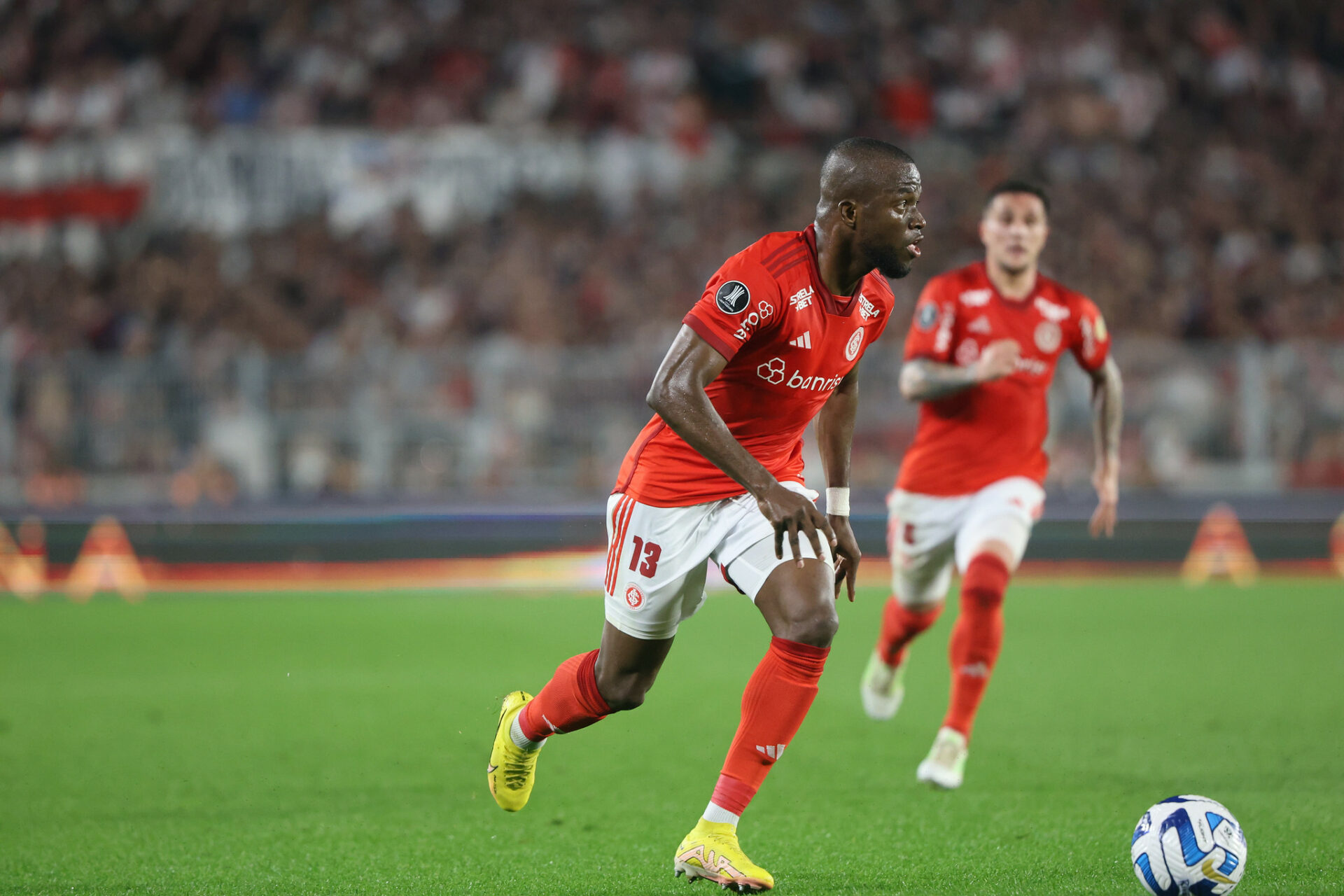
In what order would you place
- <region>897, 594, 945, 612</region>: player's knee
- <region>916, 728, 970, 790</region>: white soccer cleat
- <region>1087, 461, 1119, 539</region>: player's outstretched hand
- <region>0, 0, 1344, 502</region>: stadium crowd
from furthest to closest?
<region>0, 0, 1344, 502</region>: stadium crowd
<region>897, 594, 945, 612</region>: player's knee
<region>1087, 461, 1119, 539</region>: player's outstretched hand
<region>916, 728, 970, 790</region>: white soccer cleat

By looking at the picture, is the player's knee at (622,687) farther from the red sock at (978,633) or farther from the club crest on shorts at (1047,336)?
the club crest on shorts at (1047,336)

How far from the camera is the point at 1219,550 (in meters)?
14.2

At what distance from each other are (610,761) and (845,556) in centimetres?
243

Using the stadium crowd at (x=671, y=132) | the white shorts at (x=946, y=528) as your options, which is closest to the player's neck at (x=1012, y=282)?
the white shorts at (x=946, y=528)

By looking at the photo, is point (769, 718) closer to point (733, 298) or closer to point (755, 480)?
point (755, 480)

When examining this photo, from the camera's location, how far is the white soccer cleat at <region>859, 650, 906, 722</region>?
7.11 m

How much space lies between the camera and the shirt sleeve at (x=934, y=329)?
258 inches

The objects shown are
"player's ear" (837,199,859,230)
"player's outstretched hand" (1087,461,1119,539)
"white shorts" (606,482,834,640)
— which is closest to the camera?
"player's ear" (837,199,859,230)

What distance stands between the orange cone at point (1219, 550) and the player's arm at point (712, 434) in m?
11.1

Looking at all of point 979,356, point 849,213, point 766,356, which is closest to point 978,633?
point 979,356

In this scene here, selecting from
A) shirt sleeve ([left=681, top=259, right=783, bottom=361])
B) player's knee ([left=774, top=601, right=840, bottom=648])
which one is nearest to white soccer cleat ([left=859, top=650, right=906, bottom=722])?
player's knee ([left=774, top=601, right=840, bottom=648])

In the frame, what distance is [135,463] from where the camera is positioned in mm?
14000

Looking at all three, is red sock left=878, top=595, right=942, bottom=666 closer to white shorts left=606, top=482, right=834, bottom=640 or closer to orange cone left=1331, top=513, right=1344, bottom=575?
white shorts left=606, top=482, right=834, bottom=640

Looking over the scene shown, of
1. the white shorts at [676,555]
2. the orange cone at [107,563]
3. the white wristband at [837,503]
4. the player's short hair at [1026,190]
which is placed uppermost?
the player's short hair at [1026,190]
